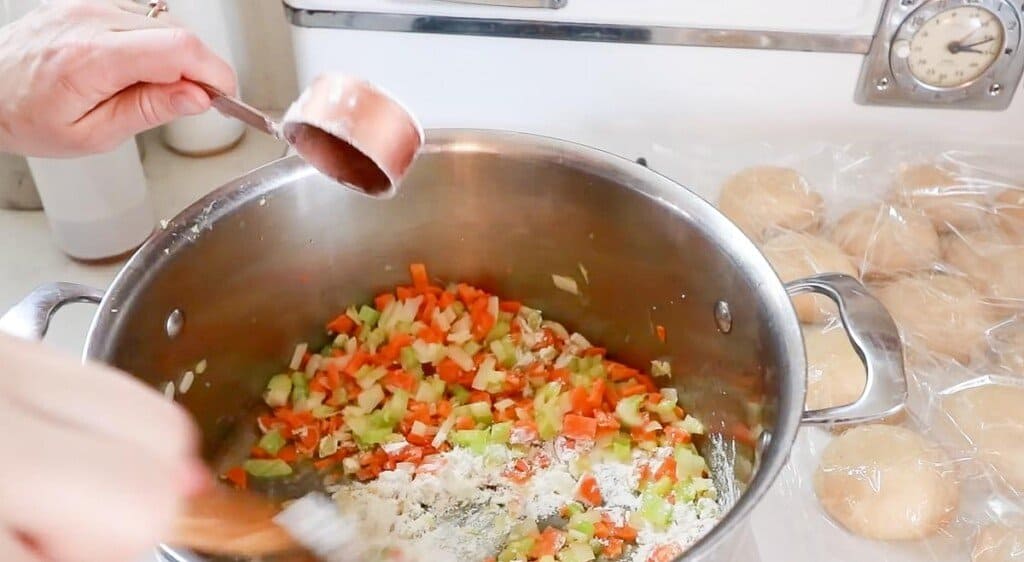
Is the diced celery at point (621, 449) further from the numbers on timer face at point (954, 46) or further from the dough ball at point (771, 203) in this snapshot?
the numbers on timer face at point (954, 46)

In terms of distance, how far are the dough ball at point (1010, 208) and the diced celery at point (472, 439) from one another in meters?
0.53

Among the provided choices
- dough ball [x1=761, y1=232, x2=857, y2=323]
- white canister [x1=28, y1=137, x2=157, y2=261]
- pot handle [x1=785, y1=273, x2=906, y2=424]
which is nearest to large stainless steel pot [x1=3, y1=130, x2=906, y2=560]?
pot handle [x1=785, y1=273, x2=906, y2=424]

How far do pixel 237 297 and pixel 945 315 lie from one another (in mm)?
611

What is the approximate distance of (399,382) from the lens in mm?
835

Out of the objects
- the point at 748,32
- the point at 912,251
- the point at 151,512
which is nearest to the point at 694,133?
the point at 748,32

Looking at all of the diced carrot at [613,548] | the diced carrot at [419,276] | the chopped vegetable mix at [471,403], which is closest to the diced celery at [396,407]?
the chopped vegetable mix at [471,403]

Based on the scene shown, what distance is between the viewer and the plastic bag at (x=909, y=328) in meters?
0.65

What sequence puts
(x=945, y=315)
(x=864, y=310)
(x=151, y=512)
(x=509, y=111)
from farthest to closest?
1. (x=509, y=111)
2. (x=945, y=315)
3. (x=864, y=310)
4. (x=151, y=512)

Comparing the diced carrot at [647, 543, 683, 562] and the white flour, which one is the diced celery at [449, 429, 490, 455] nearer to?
the white flour

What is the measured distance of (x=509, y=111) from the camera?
894 millimetres

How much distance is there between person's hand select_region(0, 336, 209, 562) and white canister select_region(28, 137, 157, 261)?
515 mm

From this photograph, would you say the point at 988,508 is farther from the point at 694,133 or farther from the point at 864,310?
the point at 694,133

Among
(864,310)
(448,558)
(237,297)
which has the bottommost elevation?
(448,558)

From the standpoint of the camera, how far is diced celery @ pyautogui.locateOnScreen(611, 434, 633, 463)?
782 mm
